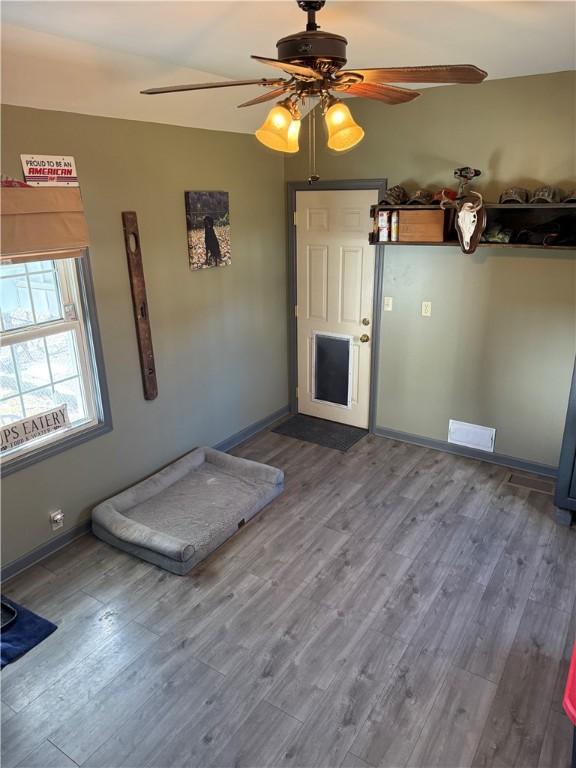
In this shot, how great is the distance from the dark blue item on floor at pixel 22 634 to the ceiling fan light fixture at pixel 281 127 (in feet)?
8.23

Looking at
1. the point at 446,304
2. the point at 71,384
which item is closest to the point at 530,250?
the point at 446,304

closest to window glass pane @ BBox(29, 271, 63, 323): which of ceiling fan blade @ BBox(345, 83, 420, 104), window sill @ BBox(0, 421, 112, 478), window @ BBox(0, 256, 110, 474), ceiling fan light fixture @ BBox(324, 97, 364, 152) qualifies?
window @ BBox(0, 256, 110, 474)

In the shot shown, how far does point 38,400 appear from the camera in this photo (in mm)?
2990

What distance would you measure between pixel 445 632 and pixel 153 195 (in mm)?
3041

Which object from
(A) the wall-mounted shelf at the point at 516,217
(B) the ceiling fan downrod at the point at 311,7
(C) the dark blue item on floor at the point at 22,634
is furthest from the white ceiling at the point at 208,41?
(C) the dark blue item on floor at the point at 22,634

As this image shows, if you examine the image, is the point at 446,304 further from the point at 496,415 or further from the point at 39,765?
the point at 39,765

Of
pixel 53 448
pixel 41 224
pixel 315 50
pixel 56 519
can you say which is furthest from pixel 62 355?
pixel 315 50

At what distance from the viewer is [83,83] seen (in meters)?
2.64

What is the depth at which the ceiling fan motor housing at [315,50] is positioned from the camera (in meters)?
1.69

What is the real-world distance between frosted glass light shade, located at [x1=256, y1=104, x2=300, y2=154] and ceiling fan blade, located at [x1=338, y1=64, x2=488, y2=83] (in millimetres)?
253

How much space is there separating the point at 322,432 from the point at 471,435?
1281mm

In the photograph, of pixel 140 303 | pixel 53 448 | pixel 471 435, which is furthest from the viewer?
pixel 471 435

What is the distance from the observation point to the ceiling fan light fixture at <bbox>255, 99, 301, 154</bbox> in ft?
6.34

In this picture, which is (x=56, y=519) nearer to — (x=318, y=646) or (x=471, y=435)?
(x=318, y=646)
